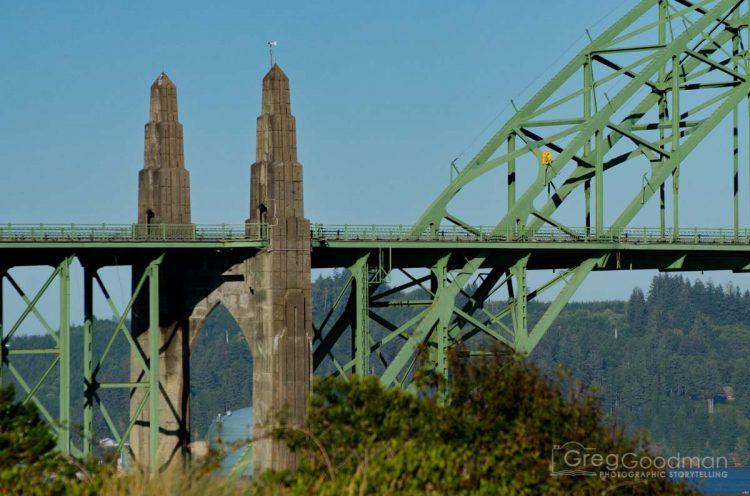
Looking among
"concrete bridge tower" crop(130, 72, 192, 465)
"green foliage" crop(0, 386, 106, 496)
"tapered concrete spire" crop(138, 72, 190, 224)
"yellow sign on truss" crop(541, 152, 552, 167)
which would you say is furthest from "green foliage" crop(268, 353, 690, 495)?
"yellow sign on truss" crop(541, 152, 552, 167)

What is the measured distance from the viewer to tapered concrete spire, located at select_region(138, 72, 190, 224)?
253 feet

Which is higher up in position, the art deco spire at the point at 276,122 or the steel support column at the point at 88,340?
the art deco spire at the point at 276,122

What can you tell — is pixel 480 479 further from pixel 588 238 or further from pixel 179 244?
pixel 588 238

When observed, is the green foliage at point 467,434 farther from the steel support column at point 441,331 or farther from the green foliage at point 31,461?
the steel support column at point 441,331

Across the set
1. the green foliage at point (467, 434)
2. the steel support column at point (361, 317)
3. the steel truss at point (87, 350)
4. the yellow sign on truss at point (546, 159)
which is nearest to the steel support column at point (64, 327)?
the steel truss at point (87, 350)

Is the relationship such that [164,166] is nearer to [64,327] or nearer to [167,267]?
[167,267]

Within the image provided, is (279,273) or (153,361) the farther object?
(279,273)

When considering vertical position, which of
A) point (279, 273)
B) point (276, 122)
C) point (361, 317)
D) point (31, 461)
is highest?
point (276, 122)

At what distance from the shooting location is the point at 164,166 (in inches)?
3046

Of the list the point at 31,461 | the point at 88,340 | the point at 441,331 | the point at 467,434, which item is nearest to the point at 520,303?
the point at 441,331

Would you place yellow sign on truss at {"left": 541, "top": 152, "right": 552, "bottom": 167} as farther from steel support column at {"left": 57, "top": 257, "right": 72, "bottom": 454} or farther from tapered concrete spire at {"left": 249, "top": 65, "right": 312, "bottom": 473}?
steel support column at {"left": 57, "top": 257, "right": 72, "bottom": 454}

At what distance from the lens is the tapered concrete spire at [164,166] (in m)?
77.1

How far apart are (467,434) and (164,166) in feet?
105

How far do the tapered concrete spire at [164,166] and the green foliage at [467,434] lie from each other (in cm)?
2735
